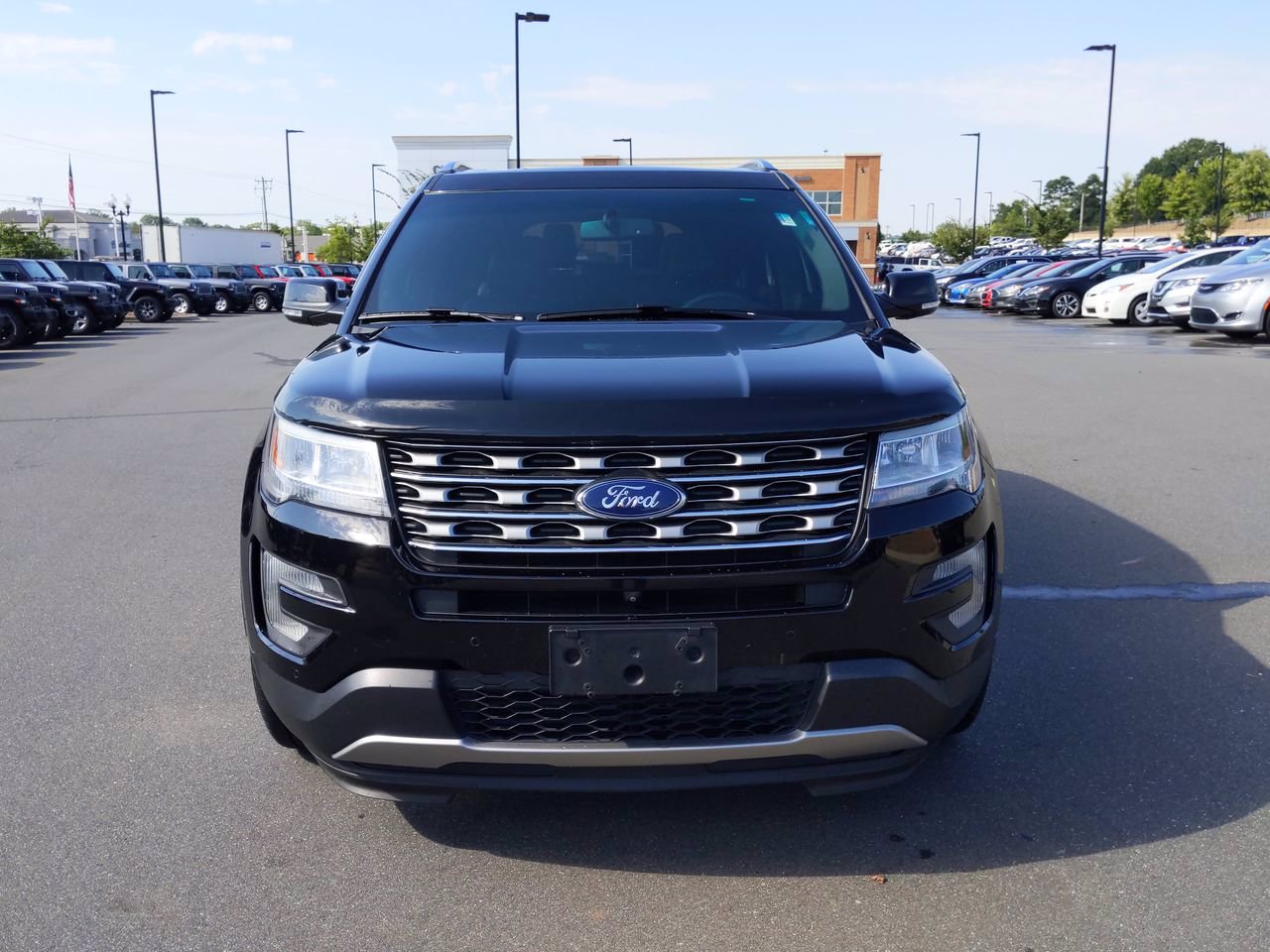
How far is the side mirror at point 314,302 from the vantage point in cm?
454

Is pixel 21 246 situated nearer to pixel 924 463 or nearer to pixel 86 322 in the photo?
pixel 86 322

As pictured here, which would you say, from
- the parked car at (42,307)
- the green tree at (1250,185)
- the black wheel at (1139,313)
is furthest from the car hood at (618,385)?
the green tree at (1250,185)

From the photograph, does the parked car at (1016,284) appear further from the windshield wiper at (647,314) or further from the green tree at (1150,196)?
the green tree at (1150,196)

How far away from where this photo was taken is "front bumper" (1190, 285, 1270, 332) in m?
18.2

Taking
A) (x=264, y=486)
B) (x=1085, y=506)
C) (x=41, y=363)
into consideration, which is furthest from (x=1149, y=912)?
(x=41, y=363)

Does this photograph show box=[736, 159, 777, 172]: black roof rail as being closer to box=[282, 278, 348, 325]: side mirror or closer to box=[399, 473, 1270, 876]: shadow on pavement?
box=[282, 278, 348, 325]: side mirror

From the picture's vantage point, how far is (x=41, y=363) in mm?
17438

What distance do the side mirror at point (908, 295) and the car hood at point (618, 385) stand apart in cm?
103

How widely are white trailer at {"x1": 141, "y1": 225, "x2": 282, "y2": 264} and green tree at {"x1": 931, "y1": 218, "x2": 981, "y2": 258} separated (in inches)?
2076

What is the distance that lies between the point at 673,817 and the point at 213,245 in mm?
93093

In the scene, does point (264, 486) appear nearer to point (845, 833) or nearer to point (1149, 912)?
point (845, 833)

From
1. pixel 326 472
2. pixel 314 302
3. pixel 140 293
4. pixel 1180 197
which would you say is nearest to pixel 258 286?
pixel 140 293

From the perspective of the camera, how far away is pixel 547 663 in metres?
2.67

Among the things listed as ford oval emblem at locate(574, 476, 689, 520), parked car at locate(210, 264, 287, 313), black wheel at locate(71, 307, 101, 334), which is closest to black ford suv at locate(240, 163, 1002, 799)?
ford oval emblem at locate(574, 476, 689, 520)
